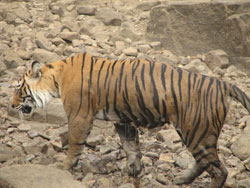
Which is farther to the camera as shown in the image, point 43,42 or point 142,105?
point 43,42

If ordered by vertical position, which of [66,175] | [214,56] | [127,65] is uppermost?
[127,65]

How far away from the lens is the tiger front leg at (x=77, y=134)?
15.5 feet

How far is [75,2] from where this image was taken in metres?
10.3

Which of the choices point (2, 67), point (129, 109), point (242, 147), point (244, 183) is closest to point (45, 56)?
point (2, 67)

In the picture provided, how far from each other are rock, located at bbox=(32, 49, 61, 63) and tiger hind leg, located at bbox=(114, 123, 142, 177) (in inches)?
131

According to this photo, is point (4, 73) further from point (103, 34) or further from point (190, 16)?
point (190, 16)

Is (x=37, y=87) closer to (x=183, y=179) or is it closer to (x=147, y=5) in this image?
(x=183, y=179)

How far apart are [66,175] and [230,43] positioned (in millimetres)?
4961

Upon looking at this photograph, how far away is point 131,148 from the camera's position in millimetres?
5223

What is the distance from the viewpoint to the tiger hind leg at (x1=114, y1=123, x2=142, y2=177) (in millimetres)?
5195

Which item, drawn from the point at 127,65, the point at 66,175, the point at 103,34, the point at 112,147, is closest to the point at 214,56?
the point at 103,34

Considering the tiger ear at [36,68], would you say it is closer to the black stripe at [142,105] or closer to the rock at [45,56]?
the black stripe at [142,105]

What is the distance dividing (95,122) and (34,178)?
2.25 meters

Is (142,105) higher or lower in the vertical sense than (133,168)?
higher
